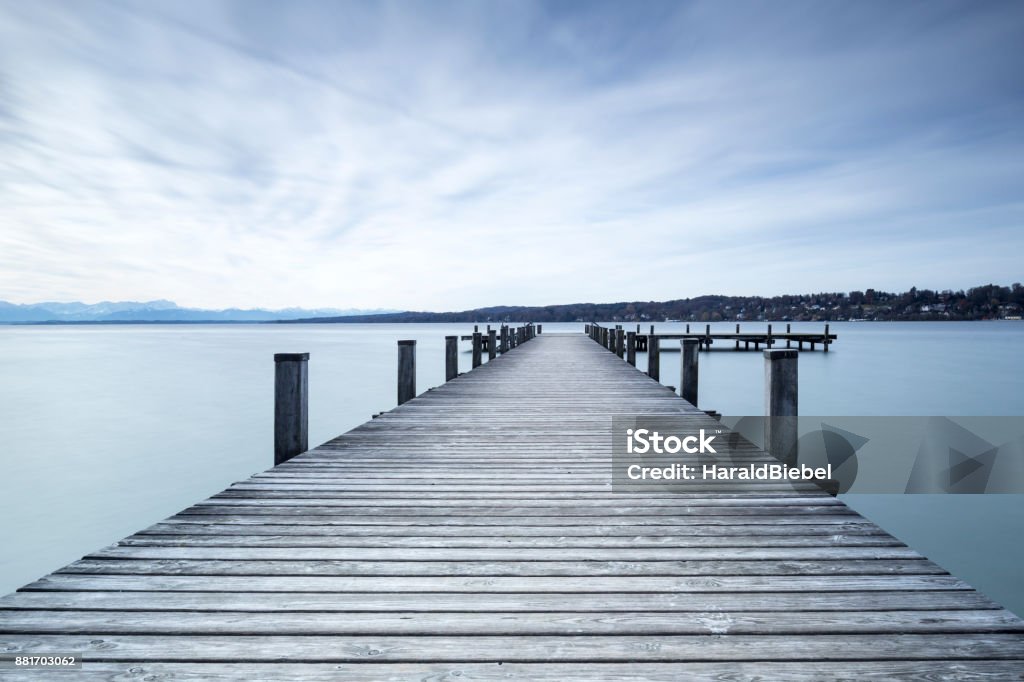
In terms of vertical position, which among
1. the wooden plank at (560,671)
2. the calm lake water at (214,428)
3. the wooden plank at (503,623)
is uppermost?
the wooden plank at (503,623)

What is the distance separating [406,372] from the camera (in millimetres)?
8609

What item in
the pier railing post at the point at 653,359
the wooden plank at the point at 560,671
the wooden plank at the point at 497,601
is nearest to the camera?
the wooden plank at the point at 560,671

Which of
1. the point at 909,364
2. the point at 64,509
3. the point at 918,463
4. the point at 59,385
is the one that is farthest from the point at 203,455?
the point at 909,364

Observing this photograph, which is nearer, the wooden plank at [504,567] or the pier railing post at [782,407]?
the wooden plank at [504,567]

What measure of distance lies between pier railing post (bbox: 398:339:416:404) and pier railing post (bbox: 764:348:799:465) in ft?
17.5

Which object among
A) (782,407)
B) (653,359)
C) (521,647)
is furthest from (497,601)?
(653,359)

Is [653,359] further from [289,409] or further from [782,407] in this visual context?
[289,409]

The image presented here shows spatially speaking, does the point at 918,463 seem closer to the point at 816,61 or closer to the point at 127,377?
the point at 816,61

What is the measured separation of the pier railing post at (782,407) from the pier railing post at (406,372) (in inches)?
210

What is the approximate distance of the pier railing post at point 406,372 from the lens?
857 centimetres

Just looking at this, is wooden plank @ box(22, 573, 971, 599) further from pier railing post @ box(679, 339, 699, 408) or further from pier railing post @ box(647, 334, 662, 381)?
pier railing post @ box(647, 334, 662, 381)

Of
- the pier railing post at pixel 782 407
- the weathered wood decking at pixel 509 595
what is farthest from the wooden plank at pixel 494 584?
the pier railing post at pixel 782 407

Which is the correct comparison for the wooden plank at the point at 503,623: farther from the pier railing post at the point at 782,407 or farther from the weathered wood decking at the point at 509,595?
the pier railing post at the point at 782,407

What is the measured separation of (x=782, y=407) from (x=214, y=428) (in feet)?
56.8
